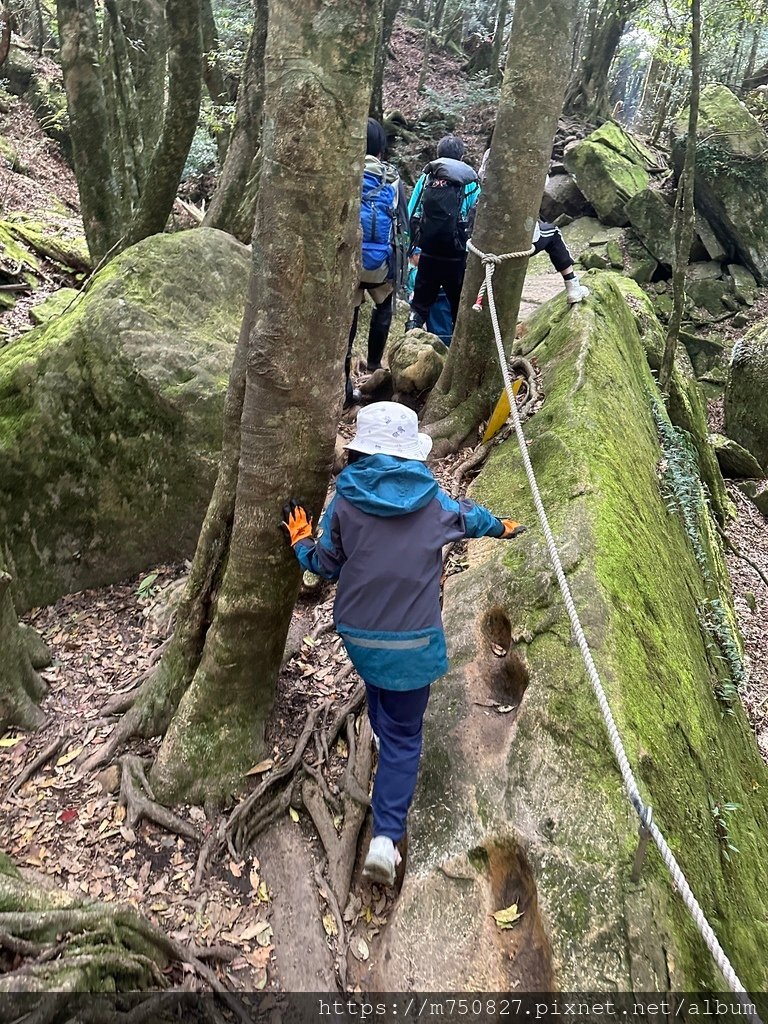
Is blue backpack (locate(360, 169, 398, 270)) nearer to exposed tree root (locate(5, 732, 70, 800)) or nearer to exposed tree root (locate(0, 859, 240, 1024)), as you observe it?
exposed tree root (locate(5, 732, 70, 800))

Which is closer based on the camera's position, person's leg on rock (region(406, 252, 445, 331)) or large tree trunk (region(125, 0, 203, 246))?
person's leg on rock (region(406, 252, 445, 331))

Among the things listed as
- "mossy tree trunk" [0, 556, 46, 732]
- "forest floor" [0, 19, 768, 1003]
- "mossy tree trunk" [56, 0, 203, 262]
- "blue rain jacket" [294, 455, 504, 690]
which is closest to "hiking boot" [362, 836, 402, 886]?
"forest floor" [0, 19, 768, 1003]

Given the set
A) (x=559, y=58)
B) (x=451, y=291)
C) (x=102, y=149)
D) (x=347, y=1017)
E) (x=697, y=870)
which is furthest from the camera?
(x=102, y=149)

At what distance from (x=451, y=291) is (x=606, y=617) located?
4469 mm

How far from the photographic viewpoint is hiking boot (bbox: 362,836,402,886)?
9.82 ft

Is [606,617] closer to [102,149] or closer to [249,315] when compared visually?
[249,315]

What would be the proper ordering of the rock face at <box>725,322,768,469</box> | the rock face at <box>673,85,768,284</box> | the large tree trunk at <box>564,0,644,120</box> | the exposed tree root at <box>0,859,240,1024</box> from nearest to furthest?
1. the exposed tree root at <box>0,859,240,1024</box>
2. the rock face at <box>725,322,768,469</box>
3. the rock face at <box>673,85,768,284</box>
4. the large tree trunk at <box>564,0,644,120</box>

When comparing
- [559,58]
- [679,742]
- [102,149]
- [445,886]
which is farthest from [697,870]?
[102,149]

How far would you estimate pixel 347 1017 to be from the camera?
2.79 m

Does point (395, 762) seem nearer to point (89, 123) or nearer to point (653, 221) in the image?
point (89, 123)

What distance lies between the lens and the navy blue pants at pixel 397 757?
3137 millimetres

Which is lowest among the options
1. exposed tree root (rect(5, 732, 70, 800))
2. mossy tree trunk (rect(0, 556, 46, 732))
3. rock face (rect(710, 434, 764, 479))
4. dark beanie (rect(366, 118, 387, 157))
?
rock face (rect(710, 434, 764, 479))

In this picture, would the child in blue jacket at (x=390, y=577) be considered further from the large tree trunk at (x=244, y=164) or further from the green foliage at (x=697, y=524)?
the large tree trunk at (x=244, y=164)

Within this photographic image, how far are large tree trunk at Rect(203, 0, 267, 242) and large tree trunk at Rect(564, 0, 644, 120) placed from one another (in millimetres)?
17632
